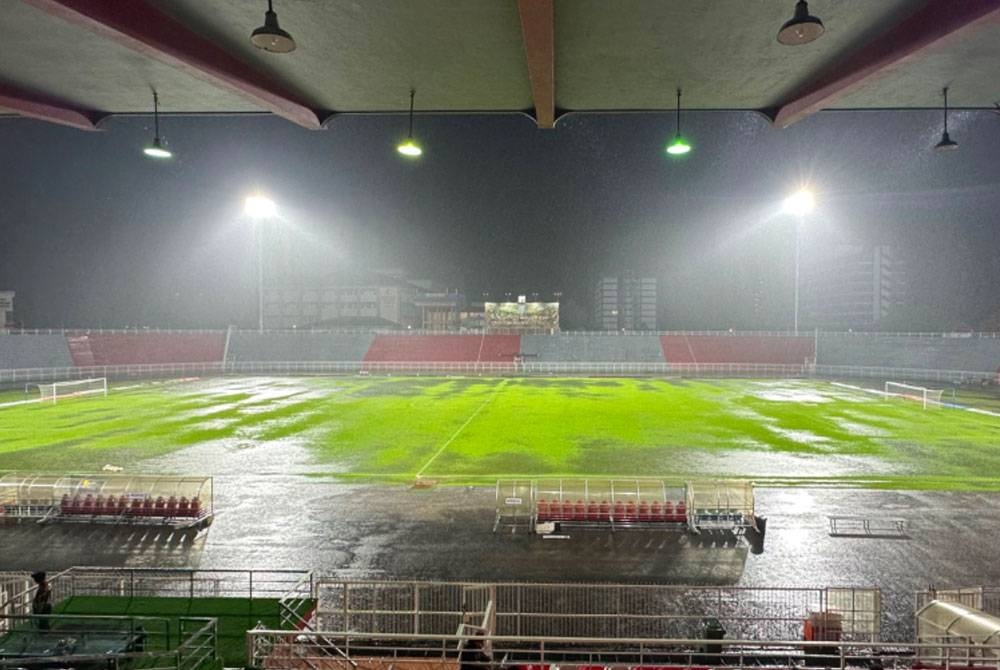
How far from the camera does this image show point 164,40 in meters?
6.77

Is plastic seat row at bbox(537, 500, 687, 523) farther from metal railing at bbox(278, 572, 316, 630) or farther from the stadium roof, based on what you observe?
the stadium roof

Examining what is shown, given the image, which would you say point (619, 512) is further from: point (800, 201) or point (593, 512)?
point (800, 201)

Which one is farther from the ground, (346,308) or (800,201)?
(800,201)

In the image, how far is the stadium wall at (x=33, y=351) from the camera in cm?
5197

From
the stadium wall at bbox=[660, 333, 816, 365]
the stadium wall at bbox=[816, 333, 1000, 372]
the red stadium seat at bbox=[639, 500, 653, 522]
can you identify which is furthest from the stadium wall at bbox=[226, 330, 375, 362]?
the stadium wall at bbox=[816, 333, 1000, 372]

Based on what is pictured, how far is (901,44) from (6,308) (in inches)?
3953

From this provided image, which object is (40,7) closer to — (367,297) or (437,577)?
(437,577)

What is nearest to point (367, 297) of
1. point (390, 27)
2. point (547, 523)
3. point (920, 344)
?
point (920, 344)

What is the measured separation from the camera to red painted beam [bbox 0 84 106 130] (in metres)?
8.53

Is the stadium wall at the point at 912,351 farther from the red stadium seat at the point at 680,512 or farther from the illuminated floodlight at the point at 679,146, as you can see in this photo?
the illuminated floodlight at the point at 679,146

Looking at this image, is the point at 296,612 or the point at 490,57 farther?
the point at 296,612

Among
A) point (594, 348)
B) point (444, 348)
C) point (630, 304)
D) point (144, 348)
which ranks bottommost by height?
point (144, 348)

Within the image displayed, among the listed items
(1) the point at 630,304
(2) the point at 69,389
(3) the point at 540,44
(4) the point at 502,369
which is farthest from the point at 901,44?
(1) the point at 630,304

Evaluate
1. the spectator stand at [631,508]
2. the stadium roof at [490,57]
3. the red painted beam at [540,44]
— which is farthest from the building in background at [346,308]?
the red painted beam at [540,44]
